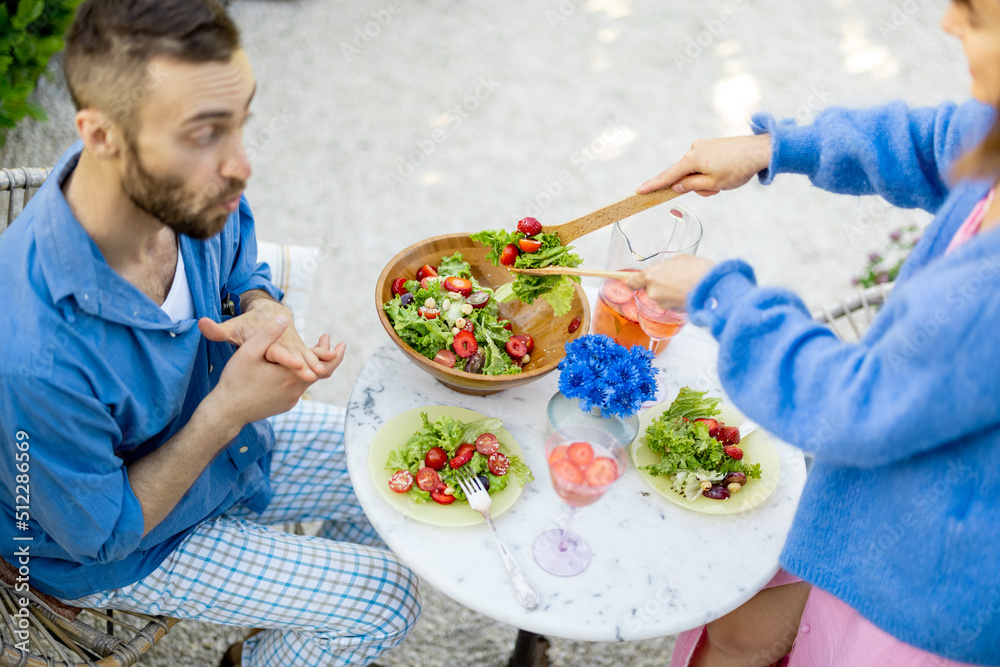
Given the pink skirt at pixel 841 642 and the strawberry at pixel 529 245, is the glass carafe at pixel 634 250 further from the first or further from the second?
the pink skirt at pixel 841 642

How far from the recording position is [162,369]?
169cm

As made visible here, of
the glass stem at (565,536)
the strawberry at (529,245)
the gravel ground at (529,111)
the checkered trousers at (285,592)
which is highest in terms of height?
the strawberry at (529,245)

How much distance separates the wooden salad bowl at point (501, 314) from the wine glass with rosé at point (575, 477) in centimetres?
30

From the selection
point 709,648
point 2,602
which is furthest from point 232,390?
point 709,648

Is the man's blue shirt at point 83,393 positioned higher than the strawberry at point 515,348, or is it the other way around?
the man's blue shirt at point 83,393

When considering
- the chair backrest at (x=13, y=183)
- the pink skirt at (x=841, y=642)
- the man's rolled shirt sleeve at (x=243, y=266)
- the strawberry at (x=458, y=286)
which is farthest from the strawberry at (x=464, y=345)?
the chair backrest at (x=13, y=183)

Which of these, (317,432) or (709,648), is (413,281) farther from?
(709,648)

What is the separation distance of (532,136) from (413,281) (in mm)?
2863

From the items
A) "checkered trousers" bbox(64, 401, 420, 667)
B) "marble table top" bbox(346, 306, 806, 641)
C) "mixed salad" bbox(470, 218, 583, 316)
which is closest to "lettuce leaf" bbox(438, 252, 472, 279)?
"mixed salad" bbox(470, 218, 583, 316)

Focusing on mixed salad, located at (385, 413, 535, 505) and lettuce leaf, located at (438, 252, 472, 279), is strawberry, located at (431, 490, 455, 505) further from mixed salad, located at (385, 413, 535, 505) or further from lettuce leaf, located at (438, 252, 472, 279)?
lettuce leaf, located at (438, 252, 472, 279)

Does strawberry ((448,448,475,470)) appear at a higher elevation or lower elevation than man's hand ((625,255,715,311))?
lower

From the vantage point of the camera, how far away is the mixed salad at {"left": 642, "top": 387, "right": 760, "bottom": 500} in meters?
1.83

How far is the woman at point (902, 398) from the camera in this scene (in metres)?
1.20

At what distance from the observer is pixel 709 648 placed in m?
2.09
